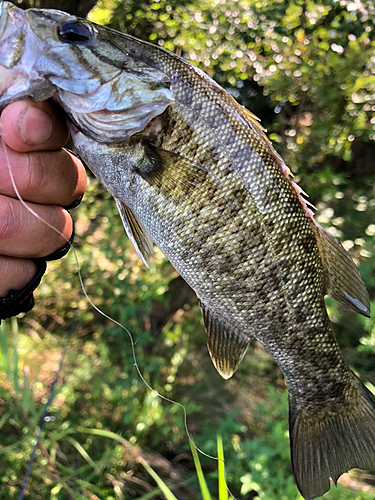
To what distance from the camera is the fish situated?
1.02m

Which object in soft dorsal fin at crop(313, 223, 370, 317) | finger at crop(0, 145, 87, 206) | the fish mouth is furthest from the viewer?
soft dorsal fin at crop(313, 223, 370, 317)

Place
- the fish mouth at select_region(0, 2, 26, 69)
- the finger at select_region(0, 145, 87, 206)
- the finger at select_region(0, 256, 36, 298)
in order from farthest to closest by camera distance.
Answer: the finger at select_region(0, 256, 36, 298), the finger at select_region(0, 145, 87, 206), the fish mouth at select_region(0, 2, 26, 69)

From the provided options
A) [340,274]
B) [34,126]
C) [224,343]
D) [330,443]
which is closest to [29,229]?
[34,126]

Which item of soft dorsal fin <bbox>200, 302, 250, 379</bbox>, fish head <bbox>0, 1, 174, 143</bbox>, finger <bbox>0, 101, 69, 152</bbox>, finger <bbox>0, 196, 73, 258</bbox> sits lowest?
soft dorsal fin <bbox>200, 302, 250, 379</bbox>

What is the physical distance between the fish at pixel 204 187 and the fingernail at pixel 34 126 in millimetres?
59

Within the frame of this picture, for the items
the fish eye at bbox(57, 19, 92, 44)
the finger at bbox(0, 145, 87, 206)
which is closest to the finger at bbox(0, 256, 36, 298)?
the finger at bbox(0, 145, 87, 206)

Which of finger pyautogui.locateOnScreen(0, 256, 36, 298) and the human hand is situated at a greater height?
the human hand

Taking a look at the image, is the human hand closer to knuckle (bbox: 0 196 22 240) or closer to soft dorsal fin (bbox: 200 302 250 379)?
knuckle (bbox: 0 196 22 240)

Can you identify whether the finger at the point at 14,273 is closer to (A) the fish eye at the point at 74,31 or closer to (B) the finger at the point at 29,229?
(B) the finger at the point at 29,229

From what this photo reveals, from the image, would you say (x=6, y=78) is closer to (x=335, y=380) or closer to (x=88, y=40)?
(x=88, y=40)

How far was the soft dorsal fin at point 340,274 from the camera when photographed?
1.30 metres

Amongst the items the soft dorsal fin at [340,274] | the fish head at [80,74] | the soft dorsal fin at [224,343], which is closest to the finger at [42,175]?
the fish head at [80,74]

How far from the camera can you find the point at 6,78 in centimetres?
96

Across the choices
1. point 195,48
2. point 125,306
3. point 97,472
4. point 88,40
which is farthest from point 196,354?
point 88,40
